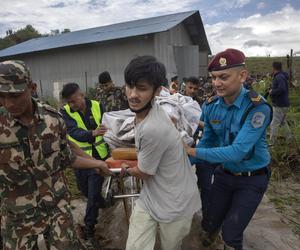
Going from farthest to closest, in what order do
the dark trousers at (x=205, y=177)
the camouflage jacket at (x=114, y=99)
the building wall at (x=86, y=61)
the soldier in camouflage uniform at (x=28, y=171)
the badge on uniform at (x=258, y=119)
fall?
the building wall at (x=86, y=61) → the camouflage jacket at (x=114, y=99) → the dark trousers at (x=205, y=177) → the badge on uniform at (x=258, y=119) → the soldier in camouflage uniform at (x=28, y=171)

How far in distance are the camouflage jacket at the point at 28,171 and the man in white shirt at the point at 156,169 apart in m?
0.51

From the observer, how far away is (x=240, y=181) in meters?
2.76

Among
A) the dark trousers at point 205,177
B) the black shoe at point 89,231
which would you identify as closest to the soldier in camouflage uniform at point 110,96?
the dark trousers at point 205,177

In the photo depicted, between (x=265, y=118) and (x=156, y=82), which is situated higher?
(x=156, y=82)

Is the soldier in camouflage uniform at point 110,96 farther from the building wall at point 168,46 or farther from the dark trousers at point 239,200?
the building wall at point 168,46

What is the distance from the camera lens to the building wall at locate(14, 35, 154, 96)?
14731 millimetres

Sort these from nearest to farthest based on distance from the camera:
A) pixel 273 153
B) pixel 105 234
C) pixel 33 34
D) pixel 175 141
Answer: pixel 175 141
pixel 105 234
pixel 273 153
pixel 33 34

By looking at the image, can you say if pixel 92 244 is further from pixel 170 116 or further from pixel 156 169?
pixel 156 169

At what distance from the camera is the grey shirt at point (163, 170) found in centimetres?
211

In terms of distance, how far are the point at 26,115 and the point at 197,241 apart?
2.35 meters

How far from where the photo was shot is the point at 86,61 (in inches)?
665

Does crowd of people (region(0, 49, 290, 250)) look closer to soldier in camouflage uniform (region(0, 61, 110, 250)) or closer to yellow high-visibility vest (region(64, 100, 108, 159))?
soldier in camouflage uniform (region(0, 61, 110, 250))

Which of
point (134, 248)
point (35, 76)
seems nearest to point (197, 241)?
point (134, 248)

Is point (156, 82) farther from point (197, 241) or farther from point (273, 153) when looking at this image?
point (273, 153)
